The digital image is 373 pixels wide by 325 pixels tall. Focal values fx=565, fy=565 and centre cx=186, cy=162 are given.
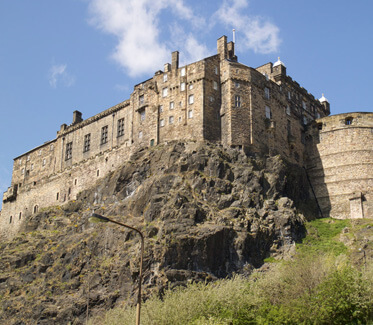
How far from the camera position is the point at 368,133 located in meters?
71.6

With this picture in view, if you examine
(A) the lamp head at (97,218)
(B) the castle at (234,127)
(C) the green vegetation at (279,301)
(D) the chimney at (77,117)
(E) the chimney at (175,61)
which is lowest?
(C) the green vegetation at (279,301)

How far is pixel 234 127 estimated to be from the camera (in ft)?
219

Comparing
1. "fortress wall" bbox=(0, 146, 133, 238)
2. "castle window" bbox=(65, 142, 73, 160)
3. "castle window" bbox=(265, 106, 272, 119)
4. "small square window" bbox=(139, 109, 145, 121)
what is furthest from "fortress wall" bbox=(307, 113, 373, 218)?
"castle window" bbox=(65, 142, 73, 160)

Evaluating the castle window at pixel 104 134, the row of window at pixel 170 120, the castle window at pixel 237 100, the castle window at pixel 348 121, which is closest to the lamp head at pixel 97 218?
the row of window at pixel 170 120

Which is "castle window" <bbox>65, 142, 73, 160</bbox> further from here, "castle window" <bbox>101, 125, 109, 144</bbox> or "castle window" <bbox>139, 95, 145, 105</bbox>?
"castle window" <bbox>139, 95, 145, 105</bbox>

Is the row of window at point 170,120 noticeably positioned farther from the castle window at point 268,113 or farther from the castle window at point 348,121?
the castle window at point 348,121

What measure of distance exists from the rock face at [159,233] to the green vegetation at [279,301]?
Result: 14.1ft

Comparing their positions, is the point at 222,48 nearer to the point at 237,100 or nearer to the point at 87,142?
the point at 237,100

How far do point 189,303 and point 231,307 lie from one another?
3.22 m

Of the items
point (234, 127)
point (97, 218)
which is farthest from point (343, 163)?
point (97, 218)

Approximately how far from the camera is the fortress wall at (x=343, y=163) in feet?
224

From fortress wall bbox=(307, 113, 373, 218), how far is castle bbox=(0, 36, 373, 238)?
0.12 m

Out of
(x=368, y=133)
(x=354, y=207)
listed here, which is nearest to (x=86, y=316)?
(x=354, y=207)

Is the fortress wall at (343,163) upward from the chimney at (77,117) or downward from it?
downward
